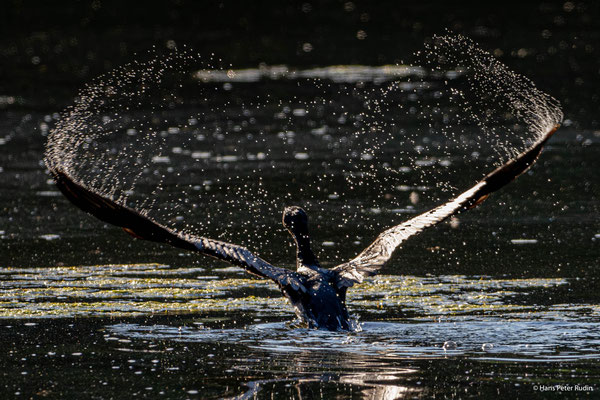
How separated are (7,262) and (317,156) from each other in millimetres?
8695

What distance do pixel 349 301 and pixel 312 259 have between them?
78cm

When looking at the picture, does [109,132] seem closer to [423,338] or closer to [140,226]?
[140,226]

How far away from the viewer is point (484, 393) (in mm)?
8797

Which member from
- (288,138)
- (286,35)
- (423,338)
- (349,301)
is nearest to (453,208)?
(423,338)

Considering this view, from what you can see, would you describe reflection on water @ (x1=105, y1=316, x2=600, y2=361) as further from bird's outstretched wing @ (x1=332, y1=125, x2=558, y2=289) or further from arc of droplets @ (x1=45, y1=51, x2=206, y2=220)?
arc of droplets @ (x1=45, y1=51, x2=206, y2=220)

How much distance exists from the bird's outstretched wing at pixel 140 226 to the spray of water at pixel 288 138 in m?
0.23

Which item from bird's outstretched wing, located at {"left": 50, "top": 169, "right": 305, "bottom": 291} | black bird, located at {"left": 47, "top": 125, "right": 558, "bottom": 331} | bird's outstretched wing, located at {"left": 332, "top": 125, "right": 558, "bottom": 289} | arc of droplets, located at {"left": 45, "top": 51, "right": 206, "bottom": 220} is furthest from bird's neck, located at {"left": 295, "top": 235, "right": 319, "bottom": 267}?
arc of droplets, located at {"left": 45, "top": 51, "right": 206, "bottom": 220}

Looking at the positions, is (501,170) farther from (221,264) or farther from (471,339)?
(221,264)

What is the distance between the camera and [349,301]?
12.2m

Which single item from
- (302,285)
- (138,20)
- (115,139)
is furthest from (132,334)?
(138,20)

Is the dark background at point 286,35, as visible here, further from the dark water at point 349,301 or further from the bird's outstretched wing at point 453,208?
the bird's outstretched wing at point 453,208

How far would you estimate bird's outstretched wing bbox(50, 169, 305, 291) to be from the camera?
955 centimetres

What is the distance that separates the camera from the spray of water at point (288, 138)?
677 inches

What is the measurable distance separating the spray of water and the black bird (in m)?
0.50
